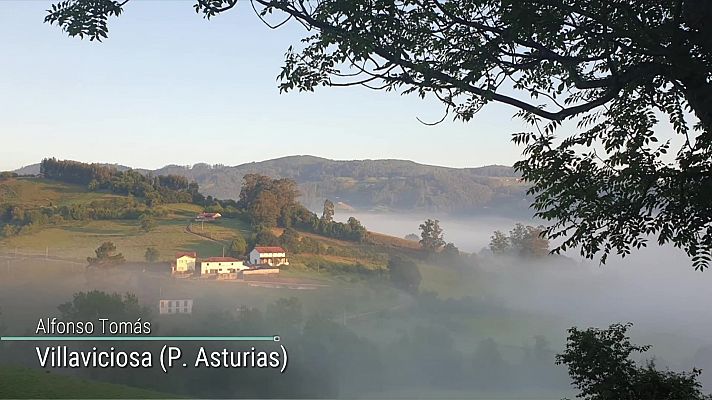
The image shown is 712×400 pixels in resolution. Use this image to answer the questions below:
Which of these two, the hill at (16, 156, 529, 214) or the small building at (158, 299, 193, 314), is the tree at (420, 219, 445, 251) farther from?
the small building at (158, 299, 193, 314)

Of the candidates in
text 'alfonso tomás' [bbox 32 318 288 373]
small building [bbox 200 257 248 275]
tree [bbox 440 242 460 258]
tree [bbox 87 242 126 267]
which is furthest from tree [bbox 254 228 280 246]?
tree [bbox 440 242 460 258]

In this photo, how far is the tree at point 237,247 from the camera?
3109cm

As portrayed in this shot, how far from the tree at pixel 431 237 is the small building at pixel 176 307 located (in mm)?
19068

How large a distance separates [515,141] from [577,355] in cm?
231

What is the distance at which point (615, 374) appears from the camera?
5.27 m

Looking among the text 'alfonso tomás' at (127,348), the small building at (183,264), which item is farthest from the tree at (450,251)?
the text 'alfonso tomás' at (127,348)

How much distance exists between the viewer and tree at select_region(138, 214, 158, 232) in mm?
31975

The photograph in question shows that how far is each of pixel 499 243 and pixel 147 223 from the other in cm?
2633

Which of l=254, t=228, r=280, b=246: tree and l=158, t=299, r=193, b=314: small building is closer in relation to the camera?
l=158, t=299, r=193, b=314: small building

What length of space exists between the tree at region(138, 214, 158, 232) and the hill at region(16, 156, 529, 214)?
8981mm

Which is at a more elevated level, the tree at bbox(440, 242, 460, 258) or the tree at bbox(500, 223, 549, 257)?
the tree at bbox(500, 223, 549, 257)

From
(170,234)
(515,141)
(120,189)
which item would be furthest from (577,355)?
(120,189)

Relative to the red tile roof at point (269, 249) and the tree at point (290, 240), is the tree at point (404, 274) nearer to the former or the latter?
the tree at point (290, 240)

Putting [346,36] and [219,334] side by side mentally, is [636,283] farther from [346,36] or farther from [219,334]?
[346,36]
